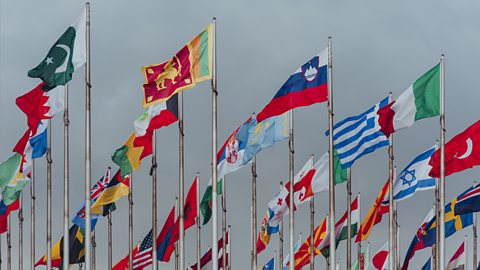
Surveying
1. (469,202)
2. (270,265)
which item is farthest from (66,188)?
(270,265)

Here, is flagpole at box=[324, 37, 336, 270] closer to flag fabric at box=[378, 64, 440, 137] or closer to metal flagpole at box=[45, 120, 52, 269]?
flag fabric at box=[378, 64, 440, 137]

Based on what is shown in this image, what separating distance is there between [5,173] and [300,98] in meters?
15.1

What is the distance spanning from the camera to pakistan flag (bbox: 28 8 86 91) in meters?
49.6

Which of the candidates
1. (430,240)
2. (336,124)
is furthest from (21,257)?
(336,124)

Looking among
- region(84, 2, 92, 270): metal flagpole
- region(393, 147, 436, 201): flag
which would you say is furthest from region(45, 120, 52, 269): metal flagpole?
region(393, 147, 436, 201): flag

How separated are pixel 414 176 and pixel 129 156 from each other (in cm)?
1145

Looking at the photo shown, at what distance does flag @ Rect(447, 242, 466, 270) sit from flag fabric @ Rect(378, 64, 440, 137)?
25.1 metres

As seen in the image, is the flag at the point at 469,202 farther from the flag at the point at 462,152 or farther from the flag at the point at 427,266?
the flag at the point at 427,266

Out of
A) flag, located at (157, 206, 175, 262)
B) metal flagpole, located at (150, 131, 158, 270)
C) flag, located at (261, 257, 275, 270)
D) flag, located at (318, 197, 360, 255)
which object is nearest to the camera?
metal flagpole, located at (150, 131, 158, 270)

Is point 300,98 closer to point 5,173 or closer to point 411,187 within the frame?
point 411,187

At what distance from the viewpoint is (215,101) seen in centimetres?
4812

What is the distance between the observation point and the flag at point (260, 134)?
5484cm

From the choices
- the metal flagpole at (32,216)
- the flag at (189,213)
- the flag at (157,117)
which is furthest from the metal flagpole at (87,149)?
the flag at (189,213)

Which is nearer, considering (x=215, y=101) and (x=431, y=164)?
(x=215, y=101)
